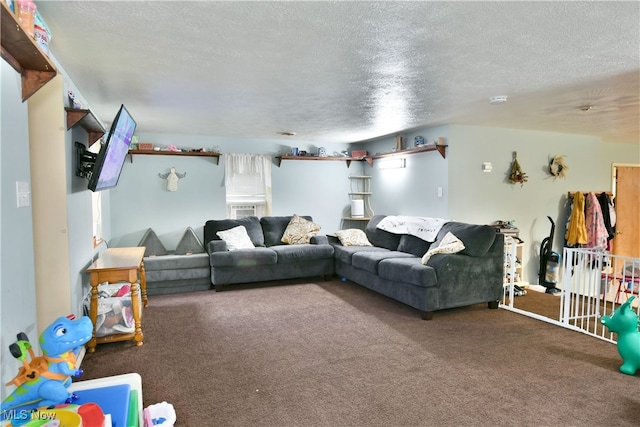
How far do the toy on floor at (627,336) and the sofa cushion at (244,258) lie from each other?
3.67 m

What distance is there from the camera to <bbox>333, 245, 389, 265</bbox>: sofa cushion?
17.0ft

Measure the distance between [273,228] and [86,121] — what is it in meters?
3.28

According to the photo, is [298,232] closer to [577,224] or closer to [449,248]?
[449,248]

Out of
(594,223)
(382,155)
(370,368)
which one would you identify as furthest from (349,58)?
(594,223)

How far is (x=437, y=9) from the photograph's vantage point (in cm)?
192

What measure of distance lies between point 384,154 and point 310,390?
4.47 m

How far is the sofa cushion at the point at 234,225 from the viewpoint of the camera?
5574 millimetres

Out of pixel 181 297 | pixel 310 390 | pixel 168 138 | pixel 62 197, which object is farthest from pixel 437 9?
pixel 168 138

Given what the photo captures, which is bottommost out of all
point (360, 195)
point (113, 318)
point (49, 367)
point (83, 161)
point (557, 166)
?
point (113, 318)

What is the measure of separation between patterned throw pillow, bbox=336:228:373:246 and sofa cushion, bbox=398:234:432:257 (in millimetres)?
617

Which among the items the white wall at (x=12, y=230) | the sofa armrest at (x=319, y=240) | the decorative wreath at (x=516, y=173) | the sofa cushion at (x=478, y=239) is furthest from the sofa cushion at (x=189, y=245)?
the decorative wreath at (x=516, y=173)

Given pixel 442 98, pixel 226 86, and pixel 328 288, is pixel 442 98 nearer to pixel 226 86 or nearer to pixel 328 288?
pixel 226 86

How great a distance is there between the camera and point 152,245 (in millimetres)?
5367

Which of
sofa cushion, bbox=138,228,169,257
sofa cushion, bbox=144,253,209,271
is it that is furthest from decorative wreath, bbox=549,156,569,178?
sofa cushion, bbox=138,228,169,257
